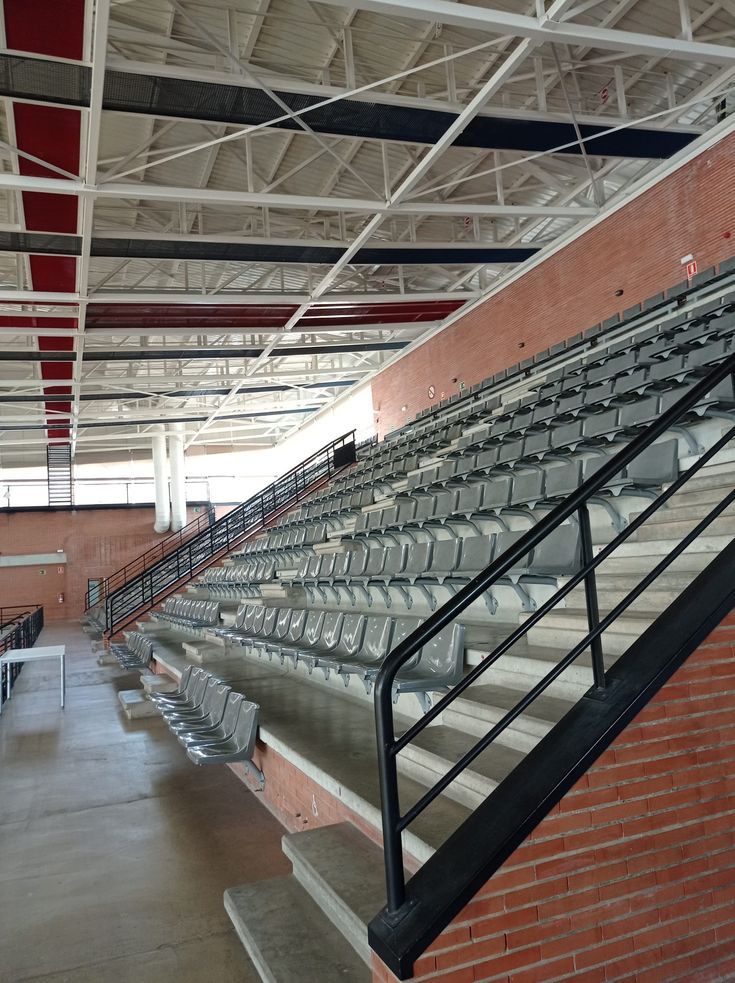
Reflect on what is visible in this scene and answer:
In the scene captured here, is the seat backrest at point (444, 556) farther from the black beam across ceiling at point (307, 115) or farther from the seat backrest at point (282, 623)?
A: the black beam across ceiling at point (307, 115)

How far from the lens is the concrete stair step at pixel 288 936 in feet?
Answer: 7.47

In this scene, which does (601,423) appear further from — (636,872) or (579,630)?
(636,872)

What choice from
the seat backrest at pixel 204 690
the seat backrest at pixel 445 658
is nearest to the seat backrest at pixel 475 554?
the seat backrest at pixel 445 658

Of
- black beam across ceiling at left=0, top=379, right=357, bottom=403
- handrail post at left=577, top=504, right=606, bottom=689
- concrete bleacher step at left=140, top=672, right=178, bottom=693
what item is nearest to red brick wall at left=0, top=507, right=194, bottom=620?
black beam across ceiling at left=0, top=379, right=357, bottom=403

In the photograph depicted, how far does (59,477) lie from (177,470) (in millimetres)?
4578

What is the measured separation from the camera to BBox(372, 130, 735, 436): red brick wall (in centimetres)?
902

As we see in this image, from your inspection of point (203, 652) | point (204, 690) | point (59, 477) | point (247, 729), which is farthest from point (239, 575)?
point (59, 477)

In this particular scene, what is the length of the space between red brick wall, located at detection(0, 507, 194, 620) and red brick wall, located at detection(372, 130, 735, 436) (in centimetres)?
1475

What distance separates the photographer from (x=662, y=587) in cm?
307

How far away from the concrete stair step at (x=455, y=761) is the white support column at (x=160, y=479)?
23244 millimetres

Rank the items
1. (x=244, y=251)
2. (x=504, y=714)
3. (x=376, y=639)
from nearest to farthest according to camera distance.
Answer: (x=504, y=714) → (x=376, y=639) → (x=244, y=251)

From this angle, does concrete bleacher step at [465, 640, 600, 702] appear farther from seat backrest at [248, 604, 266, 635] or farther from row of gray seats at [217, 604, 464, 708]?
seat backrest at [248, 604, 266, 635]

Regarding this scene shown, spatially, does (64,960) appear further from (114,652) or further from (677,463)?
Answer: (114,652)

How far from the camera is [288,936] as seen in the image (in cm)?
254
